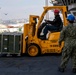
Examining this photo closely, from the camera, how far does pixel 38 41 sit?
13.6 m

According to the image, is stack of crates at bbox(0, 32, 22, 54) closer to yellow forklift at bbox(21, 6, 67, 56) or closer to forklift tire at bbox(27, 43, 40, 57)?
yellow forklift at bbox(21, 6, 67, 56)

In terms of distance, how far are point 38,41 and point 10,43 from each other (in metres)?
1.30

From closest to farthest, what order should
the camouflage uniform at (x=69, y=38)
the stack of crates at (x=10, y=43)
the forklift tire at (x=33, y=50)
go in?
1. the camouflage uniform at (x=69, y=38)
2. the stack of crates at (x=10, y=43)
3. the forklift tire at (x=33, y=50)


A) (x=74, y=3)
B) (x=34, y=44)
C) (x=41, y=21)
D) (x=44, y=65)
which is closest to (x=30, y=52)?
(x=34, y=44)

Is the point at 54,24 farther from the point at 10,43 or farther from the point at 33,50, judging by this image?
the point at 10,43

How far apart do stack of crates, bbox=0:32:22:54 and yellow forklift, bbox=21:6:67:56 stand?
0.24 meters

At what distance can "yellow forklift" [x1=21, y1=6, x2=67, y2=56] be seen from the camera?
13.5 m

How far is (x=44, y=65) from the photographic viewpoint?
1103cm

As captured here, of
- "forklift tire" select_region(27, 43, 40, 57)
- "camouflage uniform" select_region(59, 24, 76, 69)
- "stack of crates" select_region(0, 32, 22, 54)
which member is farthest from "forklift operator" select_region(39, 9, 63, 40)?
"camouflage uniform" select_region(59, 24, 76, 69)

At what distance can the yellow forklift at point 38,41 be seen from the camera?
1345 cm

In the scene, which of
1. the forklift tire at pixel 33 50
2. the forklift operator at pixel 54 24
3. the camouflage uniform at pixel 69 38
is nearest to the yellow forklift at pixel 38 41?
the forklift tire at pixel 33 50

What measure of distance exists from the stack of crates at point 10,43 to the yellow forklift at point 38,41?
0.77ft

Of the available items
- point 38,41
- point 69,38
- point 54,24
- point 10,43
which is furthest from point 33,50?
point 69,38

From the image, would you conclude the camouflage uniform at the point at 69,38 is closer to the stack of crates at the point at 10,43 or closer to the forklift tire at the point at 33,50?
the forklift tire at the point at 33,50
